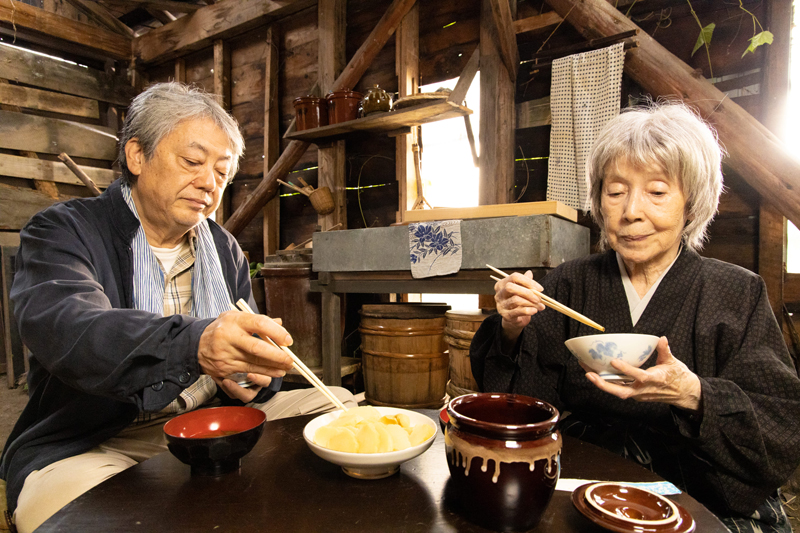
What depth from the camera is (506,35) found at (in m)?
3.53

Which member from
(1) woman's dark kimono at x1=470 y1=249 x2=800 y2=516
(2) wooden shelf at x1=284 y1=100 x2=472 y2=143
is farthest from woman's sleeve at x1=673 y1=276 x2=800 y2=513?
(2) wooden shelf at x1=284 y1=100 x2=472 y2=143

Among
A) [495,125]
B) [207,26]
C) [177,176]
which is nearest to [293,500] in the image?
[177,176]

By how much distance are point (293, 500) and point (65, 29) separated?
21.8 ft

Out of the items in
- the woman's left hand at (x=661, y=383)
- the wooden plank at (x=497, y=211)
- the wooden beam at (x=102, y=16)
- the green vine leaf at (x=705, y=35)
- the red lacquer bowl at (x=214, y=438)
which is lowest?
the red lacquer bowl at (x=214, y=438)

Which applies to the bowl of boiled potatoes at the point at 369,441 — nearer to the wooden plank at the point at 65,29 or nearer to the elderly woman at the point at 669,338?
the elderly woman at the point at 669,338

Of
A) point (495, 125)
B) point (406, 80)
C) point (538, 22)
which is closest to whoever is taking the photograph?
point (538, 22)

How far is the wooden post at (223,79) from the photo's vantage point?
5488 millimetres

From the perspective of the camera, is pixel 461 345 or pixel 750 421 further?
pixel 461 345

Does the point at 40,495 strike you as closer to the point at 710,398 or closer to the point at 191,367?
the point at 191,367

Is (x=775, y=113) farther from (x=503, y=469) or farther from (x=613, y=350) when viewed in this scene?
(x=503, y=469)

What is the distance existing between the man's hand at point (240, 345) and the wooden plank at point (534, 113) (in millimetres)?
3256

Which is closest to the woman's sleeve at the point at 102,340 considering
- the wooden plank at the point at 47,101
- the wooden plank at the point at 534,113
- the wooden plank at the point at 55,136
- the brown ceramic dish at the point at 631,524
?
the brown ceramic dish at the point at 631,524

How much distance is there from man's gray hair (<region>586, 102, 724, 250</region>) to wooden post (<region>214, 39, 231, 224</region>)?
478 cm

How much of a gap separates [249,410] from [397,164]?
339 cm
